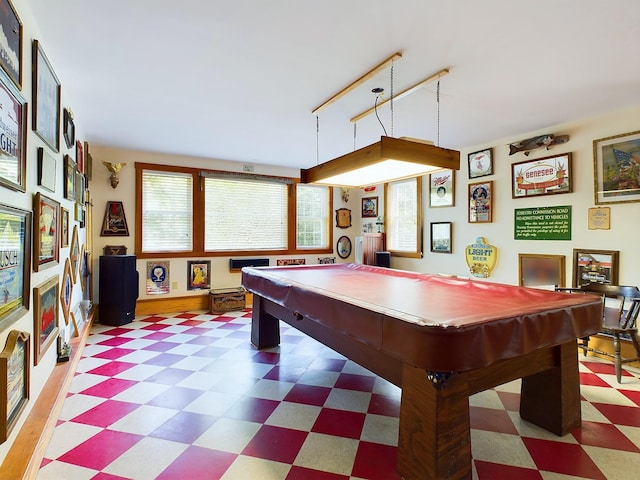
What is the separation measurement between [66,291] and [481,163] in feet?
15.7

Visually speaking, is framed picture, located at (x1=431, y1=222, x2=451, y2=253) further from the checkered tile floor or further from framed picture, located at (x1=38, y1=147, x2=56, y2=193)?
framed picture, located at (x1=38, y1=147, x2=56, y2=193)

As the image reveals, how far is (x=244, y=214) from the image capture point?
5.65 metres

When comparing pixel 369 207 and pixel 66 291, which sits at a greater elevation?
pixel 369 207

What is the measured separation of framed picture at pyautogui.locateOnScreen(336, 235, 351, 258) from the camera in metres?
6.48

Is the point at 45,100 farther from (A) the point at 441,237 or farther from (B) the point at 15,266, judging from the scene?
(A) the point at 441,237

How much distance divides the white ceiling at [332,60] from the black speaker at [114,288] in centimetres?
167

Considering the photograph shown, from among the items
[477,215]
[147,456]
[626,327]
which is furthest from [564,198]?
[147,456]

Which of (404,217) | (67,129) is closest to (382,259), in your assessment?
(404,217)

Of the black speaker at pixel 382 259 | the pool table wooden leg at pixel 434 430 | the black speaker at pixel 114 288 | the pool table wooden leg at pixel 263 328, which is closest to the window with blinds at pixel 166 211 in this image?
the black speaker at pixel 114 288

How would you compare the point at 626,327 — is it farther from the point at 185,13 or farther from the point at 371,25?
the point at 185,13

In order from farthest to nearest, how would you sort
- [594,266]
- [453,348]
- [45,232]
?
1. [594,266]
2. [45,232]
3. [453,348]

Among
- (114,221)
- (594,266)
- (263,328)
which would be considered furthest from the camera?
(114,221)

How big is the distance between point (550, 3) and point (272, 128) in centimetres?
269

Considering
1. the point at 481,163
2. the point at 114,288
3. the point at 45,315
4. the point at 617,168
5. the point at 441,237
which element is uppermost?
the point at 481,163
